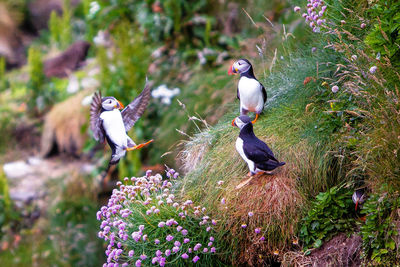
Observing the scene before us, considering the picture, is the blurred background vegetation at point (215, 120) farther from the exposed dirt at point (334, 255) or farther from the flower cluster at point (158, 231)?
the flower cluster at point (158, 231)

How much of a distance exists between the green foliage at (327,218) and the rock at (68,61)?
6844mm

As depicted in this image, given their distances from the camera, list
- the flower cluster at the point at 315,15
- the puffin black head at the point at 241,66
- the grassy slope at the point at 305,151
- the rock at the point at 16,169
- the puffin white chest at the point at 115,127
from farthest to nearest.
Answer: the rock at the point at 16,169 → the flower cluster at the point at 315,15 → the puffin black head at the point at 241,66 → the grassy slope at the point at 305,151 → the puffin white chest at the point at 115,127

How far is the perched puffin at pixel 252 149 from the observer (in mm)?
2816

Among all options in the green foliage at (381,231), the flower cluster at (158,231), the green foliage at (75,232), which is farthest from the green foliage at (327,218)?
the green foliage at (75,232)

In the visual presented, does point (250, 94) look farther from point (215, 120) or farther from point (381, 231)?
point (215, 120)

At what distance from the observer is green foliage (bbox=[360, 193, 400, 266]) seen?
254 centimetres

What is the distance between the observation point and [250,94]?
10.2 feet

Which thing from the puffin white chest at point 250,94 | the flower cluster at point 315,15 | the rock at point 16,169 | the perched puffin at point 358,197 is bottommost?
the rock at point 16,169

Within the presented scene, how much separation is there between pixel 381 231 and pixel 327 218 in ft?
1.26

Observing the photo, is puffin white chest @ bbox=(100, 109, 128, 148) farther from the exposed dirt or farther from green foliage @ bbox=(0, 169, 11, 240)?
green foliage @ bbox=(0, 169, 11, 240)

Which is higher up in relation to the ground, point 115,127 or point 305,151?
point 115,127

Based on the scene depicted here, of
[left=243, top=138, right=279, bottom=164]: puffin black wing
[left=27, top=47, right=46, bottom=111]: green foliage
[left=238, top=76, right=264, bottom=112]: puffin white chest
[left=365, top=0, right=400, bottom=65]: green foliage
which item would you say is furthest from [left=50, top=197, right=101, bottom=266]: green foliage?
[left=365, top=0, right=400, bottom=65]: green foliage

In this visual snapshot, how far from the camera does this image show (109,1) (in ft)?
23.4

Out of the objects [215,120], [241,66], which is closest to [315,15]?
[241,66]
